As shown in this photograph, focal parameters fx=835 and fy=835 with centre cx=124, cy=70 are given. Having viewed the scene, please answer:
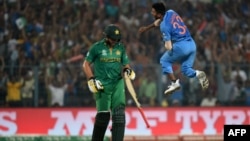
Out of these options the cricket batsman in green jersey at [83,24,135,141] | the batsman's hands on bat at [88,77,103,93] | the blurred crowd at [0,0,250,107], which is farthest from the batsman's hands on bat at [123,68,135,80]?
the blurred crowd at [0,0,250,107]

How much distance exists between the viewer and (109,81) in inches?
570

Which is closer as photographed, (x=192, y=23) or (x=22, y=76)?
(x=22, y=76)

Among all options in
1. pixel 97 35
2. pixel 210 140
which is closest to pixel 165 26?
pixel 210 140

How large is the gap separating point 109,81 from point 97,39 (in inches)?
442

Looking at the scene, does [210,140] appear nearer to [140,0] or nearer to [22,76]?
[22,76]

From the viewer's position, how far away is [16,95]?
23109mm

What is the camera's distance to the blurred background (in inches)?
920

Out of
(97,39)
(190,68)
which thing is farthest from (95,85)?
(97,39)

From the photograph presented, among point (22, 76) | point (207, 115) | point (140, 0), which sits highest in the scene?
point (140, 0)

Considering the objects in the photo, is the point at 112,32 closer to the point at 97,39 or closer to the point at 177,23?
the point at 177,23

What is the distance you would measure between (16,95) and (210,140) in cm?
662

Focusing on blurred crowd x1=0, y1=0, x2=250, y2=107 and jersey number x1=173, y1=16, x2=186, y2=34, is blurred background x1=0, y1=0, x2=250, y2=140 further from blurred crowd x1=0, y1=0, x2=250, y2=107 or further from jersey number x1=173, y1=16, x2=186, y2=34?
jersey number x1=173, y1=16, x2=186, y2=34

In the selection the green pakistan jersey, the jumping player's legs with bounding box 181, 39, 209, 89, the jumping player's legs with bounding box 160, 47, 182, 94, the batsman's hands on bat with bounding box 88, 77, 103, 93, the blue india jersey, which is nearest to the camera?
the batsman's hands on bat with bounding box 88, 77, 103, 93

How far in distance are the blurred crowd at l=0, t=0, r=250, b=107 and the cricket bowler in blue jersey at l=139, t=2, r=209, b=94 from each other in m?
8.52
